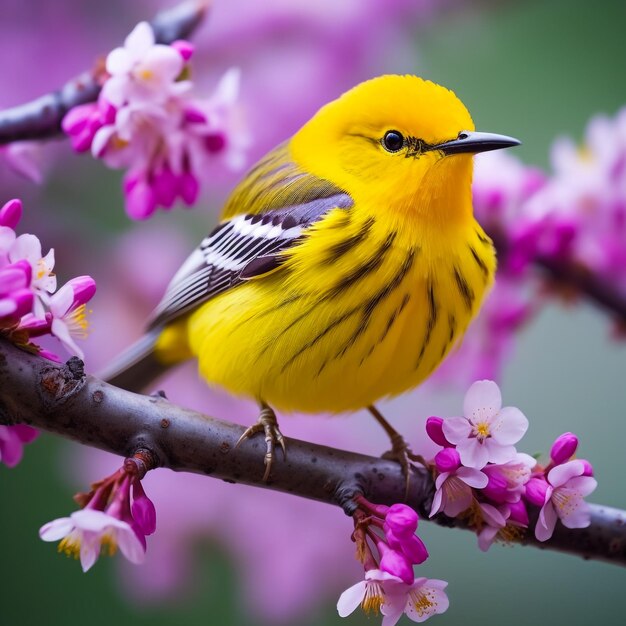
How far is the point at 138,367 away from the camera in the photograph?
115cm

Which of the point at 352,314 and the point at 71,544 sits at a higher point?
the point at 352,314

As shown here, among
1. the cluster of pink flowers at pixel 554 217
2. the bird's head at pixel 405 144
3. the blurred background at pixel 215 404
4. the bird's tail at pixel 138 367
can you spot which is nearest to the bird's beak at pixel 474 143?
the bird's head at pixel 405 144

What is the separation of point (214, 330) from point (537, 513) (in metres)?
0.40

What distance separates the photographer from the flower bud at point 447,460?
27.6 inches

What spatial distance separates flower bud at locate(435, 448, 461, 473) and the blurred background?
2.33 feet

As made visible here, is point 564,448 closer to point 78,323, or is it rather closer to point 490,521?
point 490,521

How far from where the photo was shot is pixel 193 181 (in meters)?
0.92

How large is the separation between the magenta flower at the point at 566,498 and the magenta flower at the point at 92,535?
33 centimetres

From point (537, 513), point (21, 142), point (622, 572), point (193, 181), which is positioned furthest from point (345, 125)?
point (622, 572)

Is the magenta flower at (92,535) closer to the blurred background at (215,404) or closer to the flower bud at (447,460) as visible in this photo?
the flower bud at (447,460)

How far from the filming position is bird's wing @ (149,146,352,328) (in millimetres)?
921

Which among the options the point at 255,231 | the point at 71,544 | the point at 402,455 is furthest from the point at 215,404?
the point at 71,544

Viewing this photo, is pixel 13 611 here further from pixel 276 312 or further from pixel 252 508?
pixel 276 312

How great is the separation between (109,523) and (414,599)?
0.78ft
